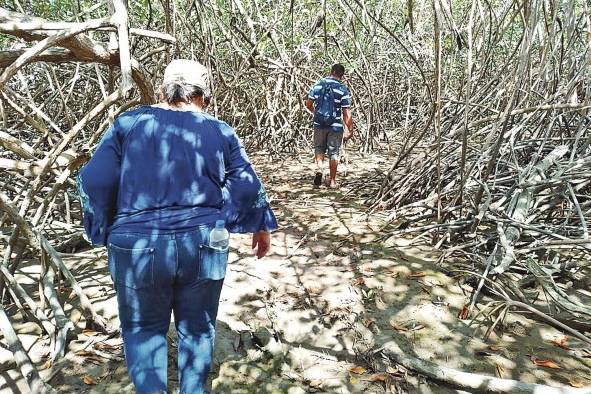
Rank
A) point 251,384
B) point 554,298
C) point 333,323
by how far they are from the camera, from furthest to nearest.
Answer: point 333,323, point 554,298, point 251,384

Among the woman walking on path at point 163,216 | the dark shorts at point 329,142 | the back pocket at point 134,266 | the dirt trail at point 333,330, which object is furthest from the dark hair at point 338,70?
the back pocket at point 134,266

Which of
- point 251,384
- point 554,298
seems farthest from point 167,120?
point 554,298

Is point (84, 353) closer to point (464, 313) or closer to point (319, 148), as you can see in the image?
point (464, 313)

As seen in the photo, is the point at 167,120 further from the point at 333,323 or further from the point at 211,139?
the point at 333,323

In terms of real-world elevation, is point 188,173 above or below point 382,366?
above

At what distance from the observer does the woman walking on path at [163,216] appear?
1.35 metres

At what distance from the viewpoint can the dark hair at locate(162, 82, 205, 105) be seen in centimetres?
143

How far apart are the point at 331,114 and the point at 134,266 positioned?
3.66 metres

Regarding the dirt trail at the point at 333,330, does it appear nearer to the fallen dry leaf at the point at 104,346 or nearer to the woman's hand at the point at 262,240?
the fallen dry leaf at the point at 104,346

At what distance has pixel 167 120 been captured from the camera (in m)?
1.37

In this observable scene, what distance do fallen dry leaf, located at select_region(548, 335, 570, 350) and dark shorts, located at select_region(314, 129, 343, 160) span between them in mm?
3019

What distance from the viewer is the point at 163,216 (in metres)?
1.36

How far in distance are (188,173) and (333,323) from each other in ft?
3.97

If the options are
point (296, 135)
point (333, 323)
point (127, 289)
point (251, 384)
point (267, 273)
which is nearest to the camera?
point (127, 289)
